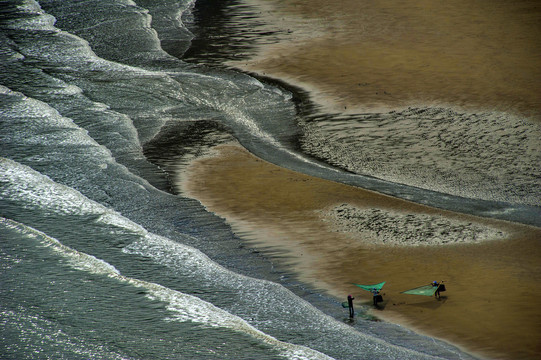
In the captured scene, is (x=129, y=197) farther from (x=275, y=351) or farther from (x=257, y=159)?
(x=275, y=351)

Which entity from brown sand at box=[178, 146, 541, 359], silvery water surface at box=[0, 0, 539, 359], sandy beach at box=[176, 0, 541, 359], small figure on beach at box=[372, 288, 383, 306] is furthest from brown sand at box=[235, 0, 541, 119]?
small figure on beach at box=[372, 288, 383, 306]

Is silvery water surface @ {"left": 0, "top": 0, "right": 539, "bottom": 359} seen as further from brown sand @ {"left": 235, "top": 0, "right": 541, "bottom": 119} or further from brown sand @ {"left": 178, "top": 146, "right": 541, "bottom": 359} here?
brown sand @ {"left": 235, "top": 0, "right": 541, "bottom": 119}

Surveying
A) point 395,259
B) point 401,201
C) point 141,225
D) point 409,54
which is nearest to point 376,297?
point 395,259

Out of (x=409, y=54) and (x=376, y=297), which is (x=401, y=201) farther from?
(x=409, y=54)

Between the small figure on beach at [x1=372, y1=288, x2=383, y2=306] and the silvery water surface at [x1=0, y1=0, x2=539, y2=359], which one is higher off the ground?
the small figure on beach at [x1=372, y1=288, x2=383, y2=306]

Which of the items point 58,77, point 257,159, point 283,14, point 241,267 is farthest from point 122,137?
point 283,14

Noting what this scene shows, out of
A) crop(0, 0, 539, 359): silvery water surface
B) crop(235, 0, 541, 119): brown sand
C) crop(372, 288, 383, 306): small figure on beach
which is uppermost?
crop(235, 0, 541, 119): brown sand
